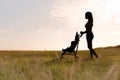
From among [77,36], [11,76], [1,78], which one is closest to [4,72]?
[1,78]

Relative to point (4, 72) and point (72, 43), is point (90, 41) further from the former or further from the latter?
point (4, 72)

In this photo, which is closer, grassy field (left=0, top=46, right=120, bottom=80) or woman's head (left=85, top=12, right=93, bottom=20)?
grassy field (left=0, top=46, right=120, bottom=80)

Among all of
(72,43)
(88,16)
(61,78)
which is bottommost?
(61,78)

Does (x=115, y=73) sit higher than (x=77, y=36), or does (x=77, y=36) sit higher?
(x=77, y=36)

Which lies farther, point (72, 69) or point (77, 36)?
point (77, 36)

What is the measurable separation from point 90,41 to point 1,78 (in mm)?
10752

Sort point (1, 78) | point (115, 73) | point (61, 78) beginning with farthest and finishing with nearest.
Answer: point (61, 78), point (1, 78), point (115, 73)

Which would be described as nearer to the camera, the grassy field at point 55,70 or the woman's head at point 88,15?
the grassy field at point 55,70

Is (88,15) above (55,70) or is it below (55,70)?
above

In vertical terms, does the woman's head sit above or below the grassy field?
above

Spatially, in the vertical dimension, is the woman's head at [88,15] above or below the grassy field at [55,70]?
above

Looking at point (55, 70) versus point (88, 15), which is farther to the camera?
point (88, 15)

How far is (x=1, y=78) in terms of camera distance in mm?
5984

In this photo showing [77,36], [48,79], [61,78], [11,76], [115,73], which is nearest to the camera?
[115,73]
